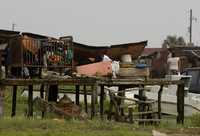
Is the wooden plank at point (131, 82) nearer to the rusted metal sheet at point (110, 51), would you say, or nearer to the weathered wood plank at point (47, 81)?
the weathered wood plank at point (47, 81)

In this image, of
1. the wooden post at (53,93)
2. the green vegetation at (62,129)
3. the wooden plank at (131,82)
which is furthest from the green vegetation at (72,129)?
the wooden post at (53,93)

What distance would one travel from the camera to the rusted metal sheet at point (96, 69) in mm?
16906

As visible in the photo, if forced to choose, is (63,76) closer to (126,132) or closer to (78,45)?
(78,45)

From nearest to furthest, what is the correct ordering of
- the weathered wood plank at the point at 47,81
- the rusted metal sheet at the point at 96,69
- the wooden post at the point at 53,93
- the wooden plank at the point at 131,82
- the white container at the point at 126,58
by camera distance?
the weathered wood plank at the point at 47,81 < the wooden plank at the point at 131,82 < the rusted metal sheet at the point at 96,69 < the white container at the point at 126,58 < the wooden post at the point at 53,93

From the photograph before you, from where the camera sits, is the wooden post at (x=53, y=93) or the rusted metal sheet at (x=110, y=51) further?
the wooden post at (x=53, y=93)

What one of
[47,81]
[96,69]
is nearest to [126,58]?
[96,69]

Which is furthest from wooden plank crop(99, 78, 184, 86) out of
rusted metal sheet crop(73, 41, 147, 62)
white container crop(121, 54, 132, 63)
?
rusted metal sheet crop(73, 41, 147, 62)

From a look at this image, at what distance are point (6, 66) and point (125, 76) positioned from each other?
3.74m

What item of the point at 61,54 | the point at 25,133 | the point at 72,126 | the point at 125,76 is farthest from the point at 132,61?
the point at 25,133

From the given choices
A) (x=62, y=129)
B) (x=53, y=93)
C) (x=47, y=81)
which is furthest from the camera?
(x=53, y=93)

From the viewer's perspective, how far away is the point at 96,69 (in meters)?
17.0

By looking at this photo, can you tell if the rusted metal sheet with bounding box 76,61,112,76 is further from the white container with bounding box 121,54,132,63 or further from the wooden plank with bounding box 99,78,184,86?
the white container with bounding box 121,54,132,63

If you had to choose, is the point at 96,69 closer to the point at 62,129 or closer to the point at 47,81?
the point at 47,81

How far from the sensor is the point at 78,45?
17328 mm
